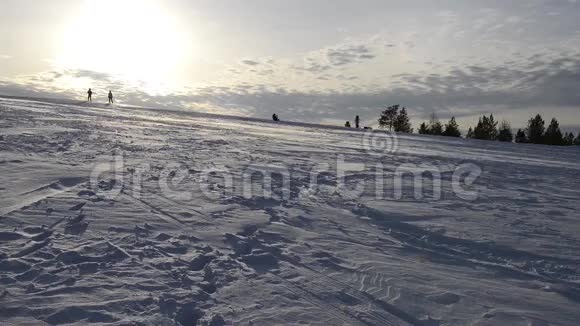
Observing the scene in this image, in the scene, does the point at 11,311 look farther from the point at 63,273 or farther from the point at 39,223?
the point at 39,223

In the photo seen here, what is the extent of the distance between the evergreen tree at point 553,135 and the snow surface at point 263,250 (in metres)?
55.8

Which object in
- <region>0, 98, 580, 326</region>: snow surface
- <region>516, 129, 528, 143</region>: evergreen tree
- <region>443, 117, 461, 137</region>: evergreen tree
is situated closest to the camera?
<region>0, 98, 580, 326</region>: snow surface

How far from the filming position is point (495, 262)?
187 inches

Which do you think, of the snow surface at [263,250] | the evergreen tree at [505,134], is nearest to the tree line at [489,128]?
the evergreen tree at [505,134]

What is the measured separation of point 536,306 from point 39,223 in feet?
17.1

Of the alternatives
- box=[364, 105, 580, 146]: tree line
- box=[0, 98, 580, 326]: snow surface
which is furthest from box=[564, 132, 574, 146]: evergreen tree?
box=[0, 98, 580, 326]: snow surface

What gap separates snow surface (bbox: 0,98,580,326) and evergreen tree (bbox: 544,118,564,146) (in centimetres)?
5582

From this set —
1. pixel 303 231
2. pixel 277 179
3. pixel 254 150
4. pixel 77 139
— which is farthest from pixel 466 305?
pixel 77 139

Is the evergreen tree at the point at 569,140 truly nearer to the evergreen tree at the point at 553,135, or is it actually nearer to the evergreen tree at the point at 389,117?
the evergreen tree at the point at 553,135

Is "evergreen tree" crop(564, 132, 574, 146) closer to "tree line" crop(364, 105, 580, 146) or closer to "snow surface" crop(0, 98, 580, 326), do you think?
"tree line" crop(364, 105, 580, 146)

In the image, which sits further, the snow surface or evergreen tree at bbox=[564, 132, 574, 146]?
evergreen tree at bbox=[564, 132, 574, 146]

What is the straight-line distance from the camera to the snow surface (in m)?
3.41

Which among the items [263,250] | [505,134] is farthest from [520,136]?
[263,250]

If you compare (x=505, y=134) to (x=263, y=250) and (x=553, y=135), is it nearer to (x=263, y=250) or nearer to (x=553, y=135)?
(x=553, y=135)
